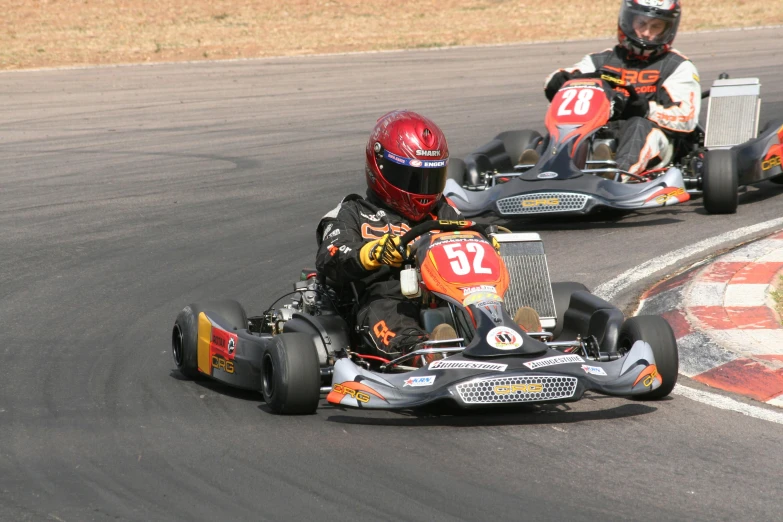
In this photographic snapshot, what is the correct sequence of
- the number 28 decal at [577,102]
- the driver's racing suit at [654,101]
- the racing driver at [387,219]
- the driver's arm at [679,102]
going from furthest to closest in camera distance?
the driver's arm at [679,102] → the driver's racing suit at [654,101] → the number 28 decal at [577,102] → the racing driver at [387,219]

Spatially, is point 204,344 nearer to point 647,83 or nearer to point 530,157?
point 530,157

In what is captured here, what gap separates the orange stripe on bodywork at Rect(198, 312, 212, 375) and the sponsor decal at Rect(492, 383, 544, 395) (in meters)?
1.46

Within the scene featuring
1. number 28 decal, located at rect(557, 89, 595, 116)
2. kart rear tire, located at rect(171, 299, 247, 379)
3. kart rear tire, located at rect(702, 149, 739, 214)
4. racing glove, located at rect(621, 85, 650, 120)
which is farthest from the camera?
racing glove, located at rect(621, 85, 650, 120)

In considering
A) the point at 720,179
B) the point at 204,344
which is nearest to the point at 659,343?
the point at 204,344

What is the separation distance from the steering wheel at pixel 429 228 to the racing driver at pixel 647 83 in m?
3.70

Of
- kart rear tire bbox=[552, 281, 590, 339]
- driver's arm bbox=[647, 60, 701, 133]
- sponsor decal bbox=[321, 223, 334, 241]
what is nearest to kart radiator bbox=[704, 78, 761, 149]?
driver's arm bbox=[647, 60, 701, 133]

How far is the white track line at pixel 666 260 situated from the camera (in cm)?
656

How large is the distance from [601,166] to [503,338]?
439cm

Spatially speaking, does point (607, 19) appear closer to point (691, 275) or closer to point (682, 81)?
point (682, 81)

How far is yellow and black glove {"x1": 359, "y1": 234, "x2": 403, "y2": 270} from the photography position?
16.2ft

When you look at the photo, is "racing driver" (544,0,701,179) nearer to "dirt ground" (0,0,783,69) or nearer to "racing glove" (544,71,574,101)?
"racing glove" (544,71,574,101)

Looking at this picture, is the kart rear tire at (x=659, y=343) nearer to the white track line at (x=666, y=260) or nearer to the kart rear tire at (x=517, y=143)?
the white track line at (x=666, y=260)

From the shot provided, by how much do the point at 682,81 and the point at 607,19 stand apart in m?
15.1

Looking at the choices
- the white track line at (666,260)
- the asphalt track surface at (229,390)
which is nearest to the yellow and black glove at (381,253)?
the asphalt track surface at (229,390)
